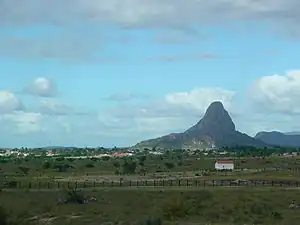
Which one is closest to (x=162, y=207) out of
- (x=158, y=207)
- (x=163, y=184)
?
(x=158, y=207)

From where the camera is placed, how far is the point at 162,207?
63.7 metres

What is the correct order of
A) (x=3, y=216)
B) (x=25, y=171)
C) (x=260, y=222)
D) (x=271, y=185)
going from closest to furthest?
(x=3, y=216) → (x=260, y=222) → (x=271, y=185) → (x=25, y=171)

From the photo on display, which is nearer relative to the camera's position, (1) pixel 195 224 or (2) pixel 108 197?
(1) pixel 195 224

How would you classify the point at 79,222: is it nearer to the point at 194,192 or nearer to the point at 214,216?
the point at 214,216

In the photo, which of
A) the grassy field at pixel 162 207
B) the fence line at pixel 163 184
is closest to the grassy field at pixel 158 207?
the grassy field at pixel 162 207

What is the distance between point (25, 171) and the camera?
135 metres

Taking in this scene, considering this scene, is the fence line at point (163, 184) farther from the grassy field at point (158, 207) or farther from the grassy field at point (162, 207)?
the grassy field at point (162, 207)

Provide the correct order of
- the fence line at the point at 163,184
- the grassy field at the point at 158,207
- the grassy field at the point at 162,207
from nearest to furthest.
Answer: the grassy field at the point at 158,207 < the grassy field at the point at 162,207 < the fence line at the point at 163,184

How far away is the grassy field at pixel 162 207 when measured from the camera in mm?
57469

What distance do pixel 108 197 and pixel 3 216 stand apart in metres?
23.6

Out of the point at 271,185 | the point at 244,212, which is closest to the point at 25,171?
the point at 271,185

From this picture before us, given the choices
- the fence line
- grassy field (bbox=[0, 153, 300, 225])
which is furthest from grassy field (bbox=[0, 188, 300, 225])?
the fence line

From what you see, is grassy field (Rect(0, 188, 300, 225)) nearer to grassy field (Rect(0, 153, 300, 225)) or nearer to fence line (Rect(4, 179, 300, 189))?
grassy field (Rect(0, 153, 300, 225))

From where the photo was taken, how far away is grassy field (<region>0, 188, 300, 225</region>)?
5747cm
